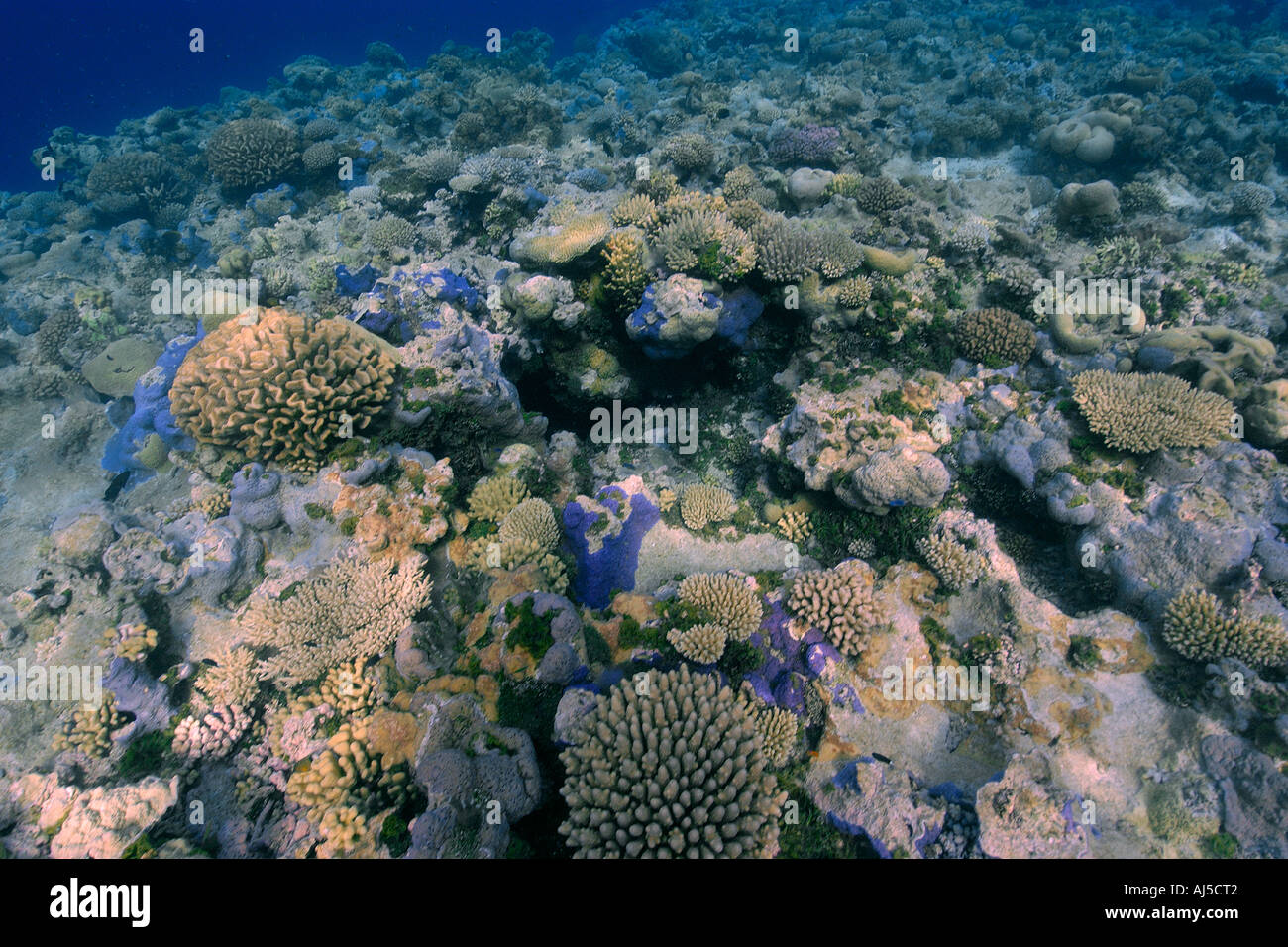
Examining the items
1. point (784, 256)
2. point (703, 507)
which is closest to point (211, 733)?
point (703, 507)

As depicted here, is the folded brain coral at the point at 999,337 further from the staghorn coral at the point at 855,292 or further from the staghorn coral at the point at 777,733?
the staghorn coral at the point at 777,733

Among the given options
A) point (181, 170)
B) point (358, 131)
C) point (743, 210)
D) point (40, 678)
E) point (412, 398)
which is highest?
point (358, 131)

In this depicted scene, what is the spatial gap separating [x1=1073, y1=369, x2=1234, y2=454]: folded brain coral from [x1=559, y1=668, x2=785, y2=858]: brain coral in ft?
18.6

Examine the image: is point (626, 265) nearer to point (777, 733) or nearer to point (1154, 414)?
point (777, 733)

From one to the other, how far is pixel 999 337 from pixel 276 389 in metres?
9.68

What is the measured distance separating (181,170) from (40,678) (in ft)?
62.4

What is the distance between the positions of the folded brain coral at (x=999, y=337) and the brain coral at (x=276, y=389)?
8.37 meters

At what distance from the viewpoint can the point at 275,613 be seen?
19.7 ft

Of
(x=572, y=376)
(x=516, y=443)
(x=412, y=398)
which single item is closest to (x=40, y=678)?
(x=412, y=398)

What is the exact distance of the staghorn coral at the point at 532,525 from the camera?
669 cm

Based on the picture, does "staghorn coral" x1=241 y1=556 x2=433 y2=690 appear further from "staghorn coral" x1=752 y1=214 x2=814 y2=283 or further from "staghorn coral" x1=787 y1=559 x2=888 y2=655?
"staghorn coral" x1=752 y1=214 x2=814 y2=283

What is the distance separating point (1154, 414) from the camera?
20.4 feet

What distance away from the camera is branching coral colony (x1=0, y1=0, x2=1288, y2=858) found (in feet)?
15.5

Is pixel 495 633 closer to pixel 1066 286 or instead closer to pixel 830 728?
pixel 830 728
